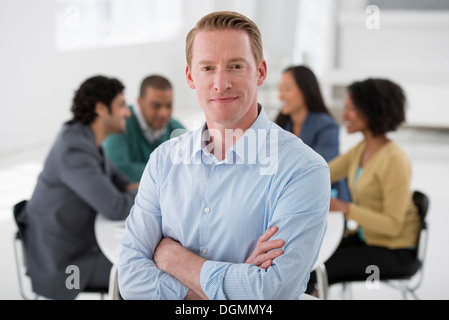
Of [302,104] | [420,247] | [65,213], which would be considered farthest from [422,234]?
[65,213]

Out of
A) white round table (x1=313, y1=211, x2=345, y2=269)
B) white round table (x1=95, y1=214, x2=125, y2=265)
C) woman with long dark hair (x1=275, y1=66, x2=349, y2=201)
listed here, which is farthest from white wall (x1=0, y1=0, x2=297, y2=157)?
white round table (x1=313, y1=211, x2=345, y2=269)

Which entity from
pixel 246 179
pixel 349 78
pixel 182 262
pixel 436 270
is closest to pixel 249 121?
pixel 246 179

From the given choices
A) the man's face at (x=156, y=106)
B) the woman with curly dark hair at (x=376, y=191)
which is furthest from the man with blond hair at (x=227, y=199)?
the man's face at (x=156, y=106)

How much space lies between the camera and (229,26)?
3.28ft

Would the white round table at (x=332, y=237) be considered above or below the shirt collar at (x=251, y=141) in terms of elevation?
below

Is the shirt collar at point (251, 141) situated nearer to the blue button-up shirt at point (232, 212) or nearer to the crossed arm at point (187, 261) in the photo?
the blue button-up shirt at point (232, 212)

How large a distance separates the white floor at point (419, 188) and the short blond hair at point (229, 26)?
31.7 inches

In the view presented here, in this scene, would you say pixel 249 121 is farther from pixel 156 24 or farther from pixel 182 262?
pixel 156 24

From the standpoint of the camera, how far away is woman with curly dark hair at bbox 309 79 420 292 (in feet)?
7.02

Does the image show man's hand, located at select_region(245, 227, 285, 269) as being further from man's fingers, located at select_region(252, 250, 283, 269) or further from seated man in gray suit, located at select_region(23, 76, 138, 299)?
seated man in gray suit, located at select_region(23, 76, 138, 299)

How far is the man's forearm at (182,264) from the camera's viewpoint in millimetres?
1131

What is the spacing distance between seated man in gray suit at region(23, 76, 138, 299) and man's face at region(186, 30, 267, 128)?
1.10 m

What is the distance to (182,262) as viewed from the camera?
114cm
